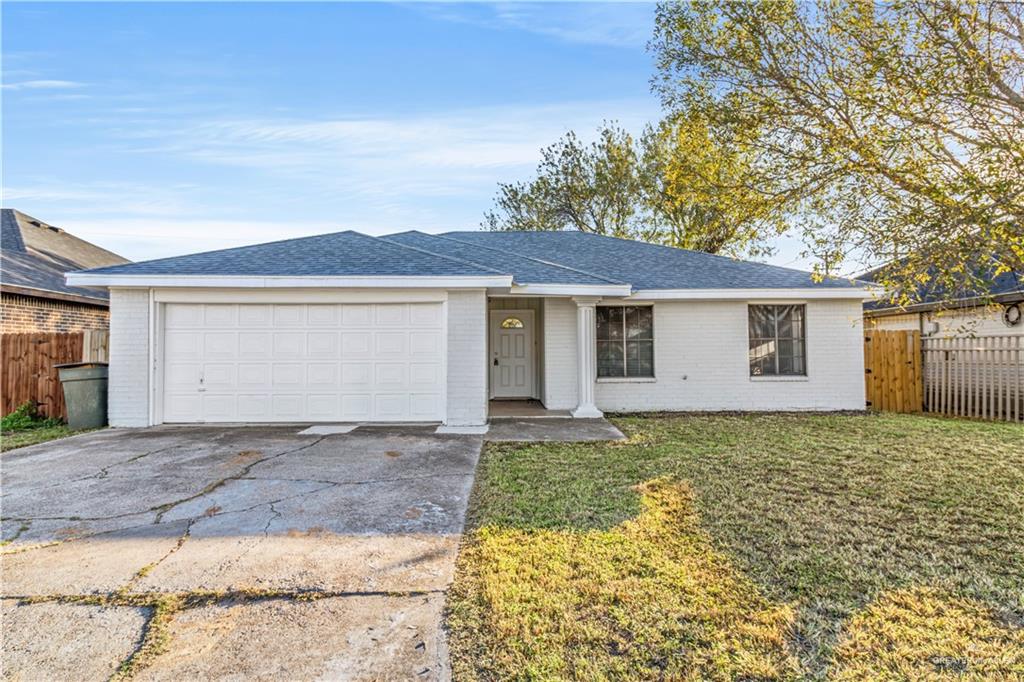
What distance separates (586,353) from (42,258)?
49.3ft

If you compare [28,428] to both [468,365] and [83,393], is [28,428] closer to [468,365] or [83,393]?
[83,393]

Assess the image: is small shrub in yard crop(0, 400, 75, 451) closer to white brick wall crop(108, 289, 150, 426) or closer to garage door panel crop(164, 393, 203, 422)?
white brick wall crop(108, 289, 150, 426)

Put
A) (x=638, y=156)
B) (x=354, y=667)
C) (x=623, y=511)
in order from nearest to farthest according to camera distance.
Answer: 1. (x=354, y=667)
2. (x=623, y=511)
3. (x=638, y=156)

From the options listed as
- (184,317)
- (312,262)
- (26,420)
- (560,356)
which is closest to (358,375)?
(312,262)

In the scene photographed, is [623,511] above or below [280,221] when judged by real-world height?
below

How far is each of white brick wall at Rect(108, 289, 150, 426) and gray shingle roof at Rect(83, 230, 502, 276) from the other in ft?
2.42

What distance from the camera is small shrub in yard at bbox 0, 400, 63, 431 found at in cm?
868

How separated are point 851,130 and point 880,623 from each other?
5455mm

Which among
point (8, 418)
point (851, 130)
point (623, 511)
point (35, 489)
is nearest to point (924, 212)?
point (851, 130)

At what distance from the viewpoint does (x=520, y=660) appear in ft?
7.32

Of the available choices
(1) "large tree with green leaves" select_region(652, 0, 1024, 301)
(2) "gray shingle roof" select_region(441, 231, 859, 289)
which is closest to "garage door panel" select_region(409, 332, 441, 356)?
(2) "gray shingle roof" select_region(441, 231, 859, 289)

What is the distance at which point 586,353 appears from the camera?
32.9 feet

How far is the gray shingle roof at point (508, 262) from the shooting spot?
972 centimetres

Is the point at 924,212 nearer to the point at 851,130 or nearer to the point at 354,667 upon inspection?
the point at 851,130
